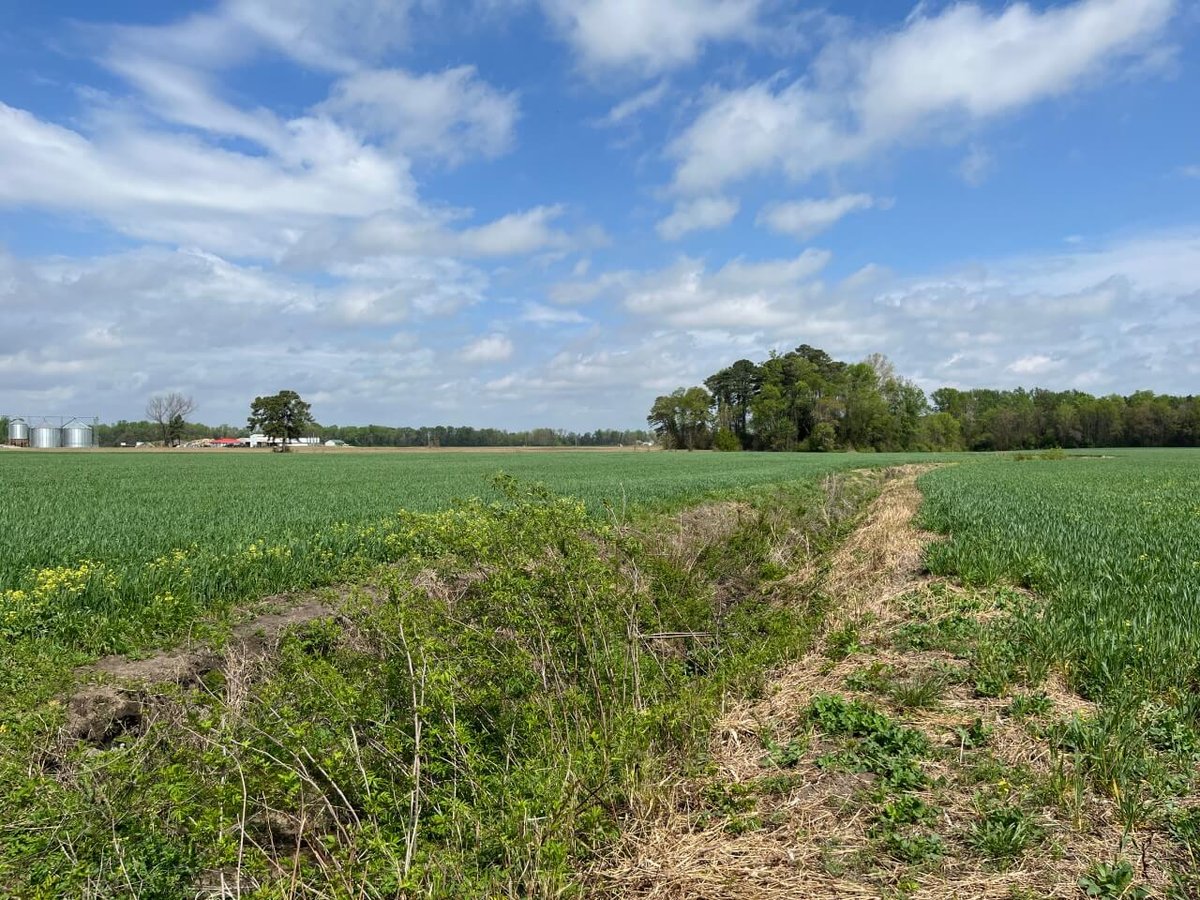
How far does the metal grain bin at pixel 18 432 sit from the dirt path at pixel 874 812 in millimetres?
152385

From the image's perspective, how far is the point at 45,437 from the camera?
12075 centimetres

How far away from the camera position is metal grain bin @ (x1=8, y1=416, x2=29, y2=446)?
11962cm

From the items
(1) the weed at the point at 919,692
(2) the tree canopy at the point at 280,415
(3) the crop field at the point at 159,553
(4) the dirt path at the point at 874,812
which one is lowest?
(4) the dirt path at the point at 874,812

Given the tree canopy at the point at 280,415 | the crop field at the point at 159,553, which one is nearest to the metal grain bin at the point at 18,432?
the tree canopy at the point at 280,415

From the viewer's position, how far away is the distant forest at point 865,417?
11088 centimetres

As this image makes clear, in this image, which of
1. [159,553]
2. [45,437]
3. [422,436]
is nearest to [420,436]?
[422,436]

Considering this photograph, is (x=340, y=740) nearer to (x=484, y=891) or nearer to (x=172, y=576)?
(x=484, y=891)

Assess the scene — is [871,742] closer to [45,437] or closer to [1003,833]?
[1003,833]

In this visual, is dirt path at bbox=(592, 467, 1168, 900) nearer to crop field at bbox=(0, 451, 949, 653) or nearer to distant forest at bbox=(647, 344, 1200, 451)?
crop field at bbox=(0, 451, 949, 653)

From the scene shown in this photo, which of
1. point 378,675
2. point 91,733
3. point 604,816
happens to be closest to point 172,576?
point 91,733

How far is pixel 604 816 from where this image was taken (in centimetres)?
382

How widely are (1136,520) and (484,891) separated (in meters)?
15.2

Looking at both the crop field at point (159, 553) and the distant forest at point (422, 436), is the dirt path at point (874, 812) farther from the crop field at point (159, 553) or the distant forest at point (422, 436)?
the distant forest at point (422, 436)

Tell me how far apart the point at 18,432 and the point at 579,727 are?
154126mm
